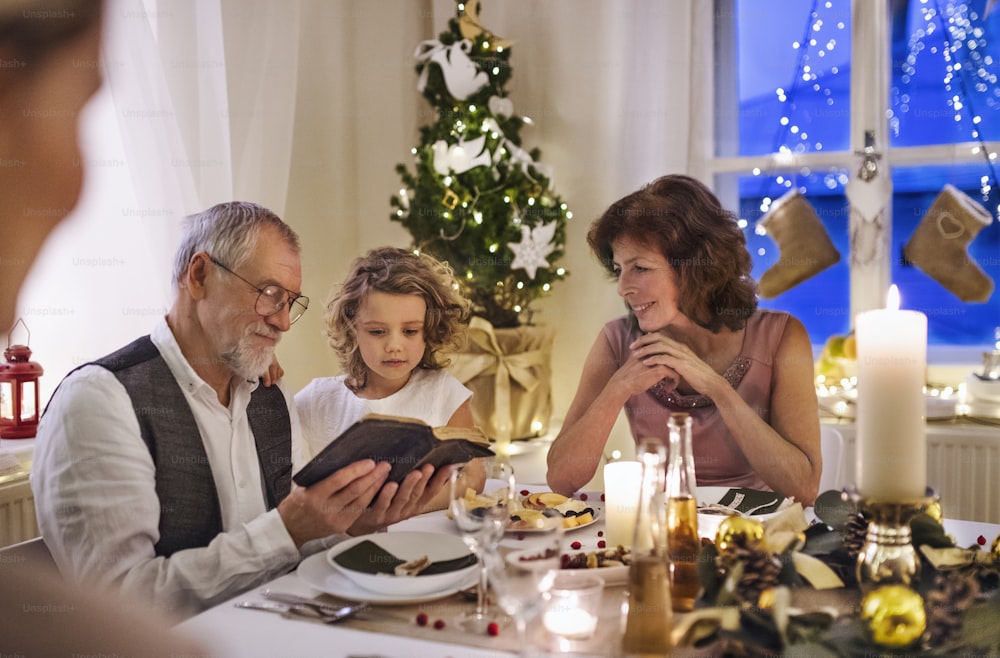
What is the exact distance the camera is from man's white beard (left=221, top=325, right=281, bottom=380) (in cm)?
178

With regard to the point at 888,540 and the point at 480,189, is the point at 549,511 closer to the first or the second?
the point at 888,540

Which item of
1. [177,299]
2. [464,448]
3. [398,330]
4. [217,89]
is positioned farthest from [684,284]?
[217,89]

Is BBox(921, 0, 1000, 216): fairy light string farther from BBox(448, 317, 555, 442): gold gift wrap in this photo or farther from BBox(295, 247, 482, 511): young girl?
BBox(295, 247, 482, 511): young girl

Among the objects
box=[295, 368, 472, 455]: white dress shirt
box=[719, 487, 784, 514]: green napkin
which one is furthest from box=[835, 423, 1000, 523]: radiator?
box=[295, 368, 472, 455]: white dress shirt

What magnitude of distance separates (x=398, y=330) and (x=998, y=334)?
234 cm

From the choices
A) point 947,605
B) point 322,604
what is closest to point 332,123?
point 322,604

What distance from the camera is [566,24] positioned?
12.1ft

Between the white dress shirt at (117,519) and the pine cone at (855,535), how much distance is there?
2.88ft

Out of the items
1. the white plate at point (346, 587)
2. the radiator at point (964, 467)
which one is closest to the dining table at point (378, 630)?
the white plate at point (346, 587)

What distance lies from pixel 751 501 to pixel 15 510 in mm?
1661

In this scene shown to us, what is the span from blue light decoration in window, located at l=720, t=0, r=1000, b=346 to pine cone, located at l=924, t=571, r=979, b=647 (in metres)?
2.53

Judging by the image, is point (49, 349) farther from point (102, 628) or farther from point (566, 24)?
point (566, 24)

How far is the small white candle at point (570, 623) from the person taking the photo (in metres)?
1.16

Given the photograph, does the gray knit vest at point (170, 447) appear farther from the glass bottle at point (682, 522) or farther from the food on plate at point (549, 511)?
the glass bottle at point (682, 522)
